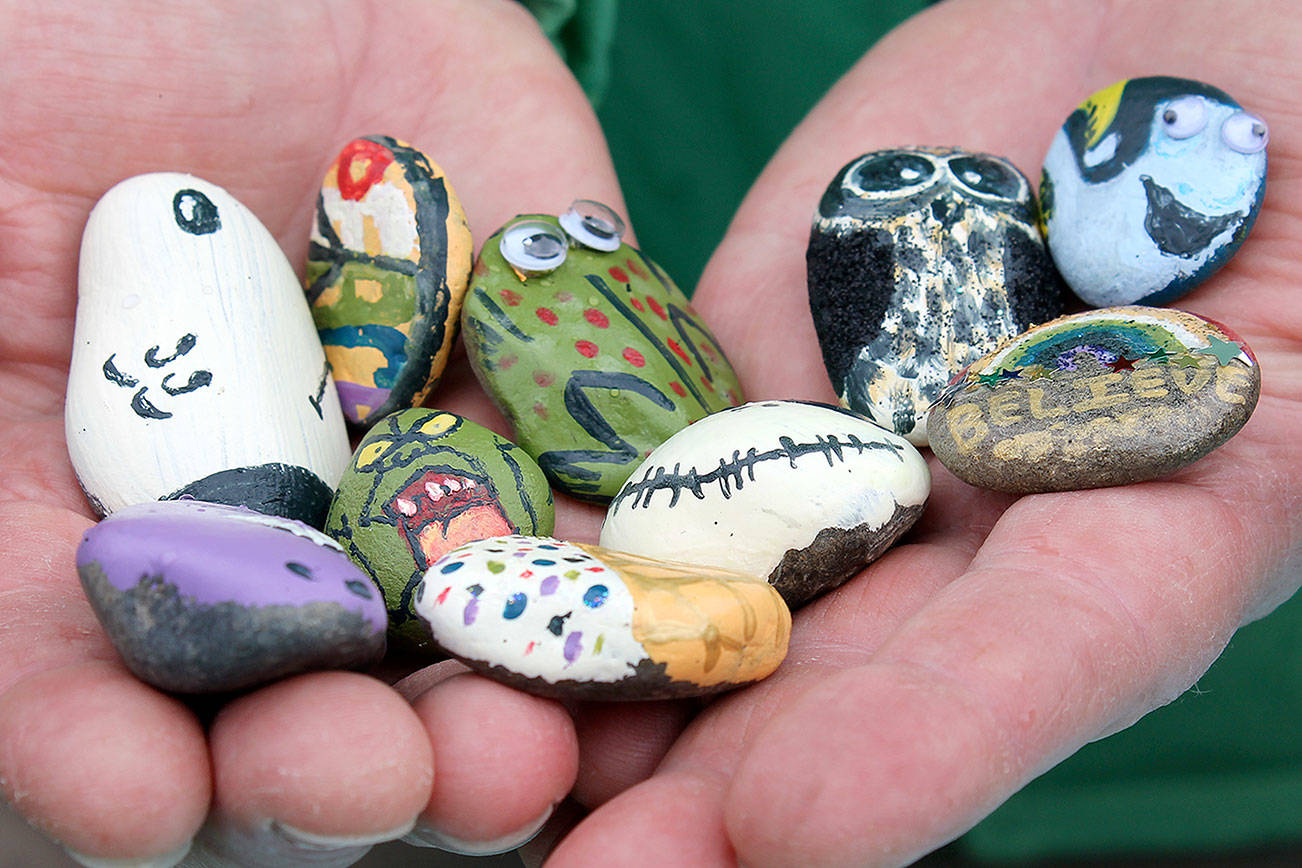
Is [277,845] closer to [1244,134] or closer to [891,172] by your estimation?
[891,172]

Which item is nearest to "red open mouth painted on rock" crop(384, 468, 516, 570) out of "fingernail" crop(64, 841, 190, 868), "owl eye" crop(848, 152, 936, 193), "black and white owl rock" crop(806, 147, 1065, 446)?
"fingernail" crop(64, 841, 190, 868)

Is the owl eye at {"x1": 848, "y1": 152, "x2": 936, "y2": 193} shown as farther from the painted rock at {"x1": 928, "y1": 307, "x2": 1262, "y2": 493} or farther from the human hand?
the human hand

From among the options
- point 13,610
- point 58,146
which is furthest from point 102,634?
point 58,146

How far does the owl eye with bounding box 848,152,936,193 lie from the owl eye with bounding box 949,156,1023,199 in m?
0.04

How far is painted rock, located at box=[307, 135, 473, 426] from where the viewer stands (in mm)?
1393

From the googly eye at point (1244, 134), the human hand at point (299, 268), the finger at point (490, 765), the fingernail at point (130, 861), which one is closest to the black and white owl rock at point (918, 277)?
the googly eye at point (1244, 134)

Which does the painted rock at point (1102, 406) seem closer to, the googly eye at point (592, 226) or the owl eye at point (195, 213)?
the googly eye at point (592, 226)

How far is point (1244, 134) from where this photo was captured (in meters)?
1.33

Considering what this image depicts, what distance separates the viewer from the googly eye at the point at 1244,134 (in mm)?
1327

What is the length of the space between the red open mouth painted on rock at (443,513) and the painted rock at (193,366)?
15 centimetres

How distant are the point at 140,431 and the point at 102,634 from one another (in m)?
0.32

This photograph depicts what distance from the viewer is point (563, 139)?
177cm

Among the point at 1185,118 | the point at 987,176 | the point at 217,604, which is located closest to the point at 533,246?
the point at 987,176

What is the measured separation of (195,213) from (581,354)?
0.50 m
